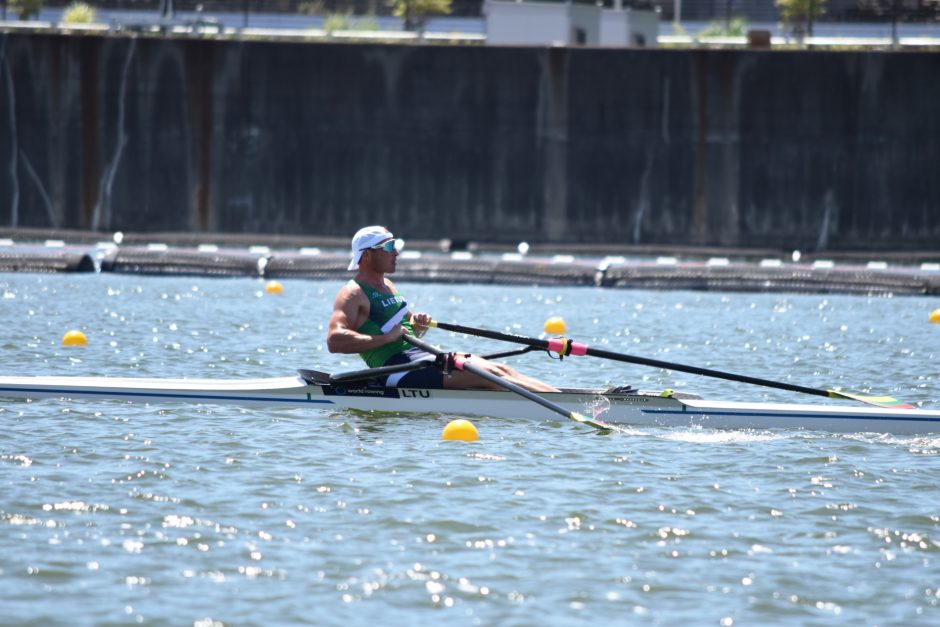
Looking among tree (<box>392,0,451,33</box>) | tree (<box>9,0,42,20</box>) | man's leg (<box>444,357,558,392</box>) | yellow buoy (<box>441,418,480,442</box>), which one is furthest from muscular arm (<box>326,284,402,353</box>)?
tree (<box>9,0,42,20</box>)

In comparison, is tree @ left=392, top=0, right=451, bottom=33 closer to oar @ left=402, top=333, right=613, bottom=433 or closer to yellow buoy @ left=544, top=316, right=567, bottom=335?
yellow buoy @ left=544, top=316, right=567, bottom=335

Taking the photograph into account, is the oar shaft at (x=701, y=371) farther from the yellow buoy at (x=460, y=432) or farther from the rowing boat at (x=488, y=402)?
the yellow buoy at (x=460, y=432)

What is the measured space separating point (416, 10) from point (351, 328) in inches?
1087

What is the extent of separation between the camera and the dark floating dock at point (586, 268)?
67.2 ft

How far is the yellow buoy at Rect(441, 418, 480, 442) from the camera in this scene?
29.6 ft

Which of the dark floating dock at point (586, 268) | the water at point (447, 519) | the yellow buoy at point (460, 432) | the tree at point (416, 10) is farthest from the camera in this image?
the tree at point (416, 10)

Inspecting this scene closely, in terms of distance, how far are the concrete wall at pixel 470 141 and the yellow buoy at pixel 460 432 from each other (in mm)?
15996

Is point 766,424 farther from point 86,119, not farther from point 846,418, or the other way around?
point 86,119

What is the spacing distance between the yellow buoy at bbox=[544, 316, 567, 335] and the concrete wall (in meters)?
8.73

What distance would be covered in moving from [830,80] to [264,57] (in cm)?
1048

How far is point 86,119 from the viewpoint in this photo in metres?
25.3

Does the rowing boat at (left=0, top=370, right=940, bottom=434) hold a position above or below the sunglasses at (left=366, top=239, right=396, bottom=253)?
below

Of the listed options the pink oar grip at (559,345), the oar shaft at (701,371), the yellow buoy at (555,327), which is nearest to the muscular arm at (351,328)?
the pink oar grip at (559,345)

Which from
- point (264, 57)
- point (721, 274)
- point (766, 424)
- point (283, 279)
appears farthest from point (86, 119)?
point (766, 424)
